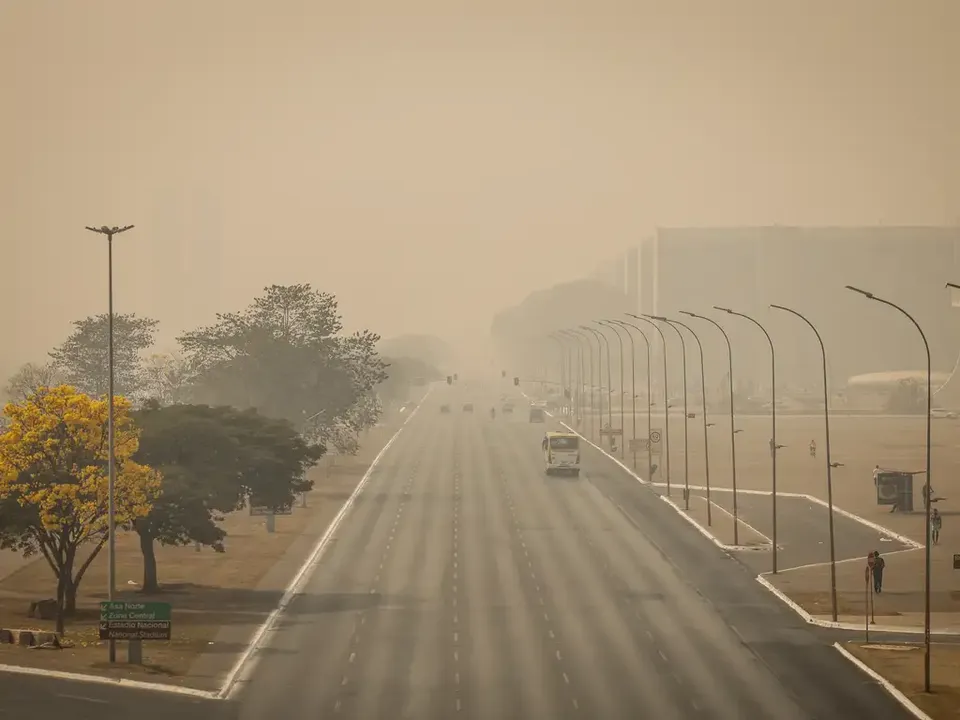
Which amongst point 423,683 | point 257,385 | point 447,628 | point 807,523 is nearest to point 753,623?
point 447,628

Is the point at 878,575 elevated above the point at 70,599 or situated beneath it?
elevated above

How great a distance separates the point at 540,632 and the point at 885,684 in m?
16.3

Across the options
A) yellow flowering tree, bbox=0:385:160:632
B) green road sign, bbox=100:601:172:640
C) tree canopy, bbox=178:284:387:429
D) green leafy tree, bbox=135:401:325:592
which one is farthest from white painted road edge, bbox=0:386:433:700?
tree canopy, bbox=178:284:387:429

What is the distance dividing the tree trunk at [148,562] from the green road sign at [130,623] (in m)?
17.8

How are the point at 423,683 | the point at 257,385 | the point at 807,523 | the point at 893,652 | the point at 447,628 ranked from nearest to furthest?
the point at 423,683
the point at 893,652
the point at 447,628
the point at 807,523
the point at 257,385

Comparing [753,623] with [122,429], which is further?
[122,429]

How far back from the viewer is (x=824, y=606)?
75.8 meters

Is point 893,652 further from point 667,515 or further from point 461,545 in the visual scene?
point 667,515

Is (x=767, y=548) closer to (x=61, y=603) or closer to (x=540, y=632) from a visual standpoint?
(x=540, y=632)

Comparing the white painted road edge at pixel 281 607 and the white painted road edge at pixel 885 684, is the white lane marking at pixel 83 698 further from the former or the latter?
the white painted road edge at pixel 885 684

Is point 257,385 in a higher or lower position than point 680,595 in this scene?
higher

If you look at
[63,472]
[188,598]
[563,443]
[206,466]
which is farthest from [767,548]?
[563,443]

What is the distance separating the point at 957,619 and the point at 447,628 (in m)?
21.4

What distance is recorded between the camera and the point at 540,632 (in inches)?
2756
